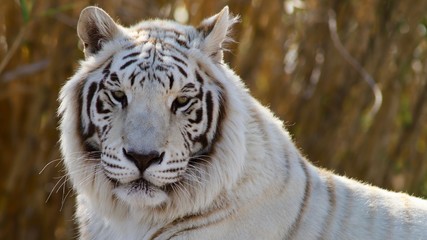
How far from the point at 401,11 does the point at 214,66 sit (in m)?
3.08

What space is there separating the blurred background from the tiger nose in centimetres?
300

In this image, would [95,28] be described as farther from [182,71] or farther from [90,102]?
[182,71]

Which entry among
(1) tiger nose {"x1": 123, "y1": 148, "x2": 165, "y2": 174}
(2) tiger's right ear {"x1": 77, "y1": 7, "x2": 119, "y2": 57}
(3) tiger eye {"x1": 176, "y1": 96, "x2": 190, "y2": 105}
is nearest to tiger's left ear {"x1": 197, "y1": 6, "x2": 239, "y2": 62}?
(3) tiger eye {"x1": 176, "y1": 96, "x2": 190, "y2": 105}

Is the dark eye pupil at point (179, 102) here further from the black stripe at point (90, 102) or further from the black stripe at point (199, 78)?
the black stripe at point (90, 102)

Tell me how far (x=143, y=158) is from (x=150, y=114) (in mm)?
191

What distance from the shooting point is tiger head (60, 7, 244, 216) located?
367 cm

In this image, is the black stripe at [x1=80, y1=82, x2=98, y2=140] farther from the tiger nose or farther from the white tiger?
the tiger nose

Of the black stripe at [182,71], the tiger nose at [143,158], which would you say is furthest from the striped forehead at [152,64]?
the tiger nose at [143,158]

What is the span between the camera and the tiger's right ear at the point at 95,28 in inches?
156

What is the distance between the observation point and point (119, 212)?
3.98 metres

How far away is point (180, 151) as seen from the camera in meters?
3.72

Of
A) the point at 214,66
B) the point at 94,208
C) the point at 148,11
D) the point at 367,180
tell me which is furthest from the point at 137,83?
the point at 367,180

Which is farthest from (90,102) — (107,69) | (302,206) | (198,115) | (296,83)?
(296,83)

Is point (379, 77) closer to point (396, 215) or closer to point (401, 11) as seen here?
point (401, 11)
